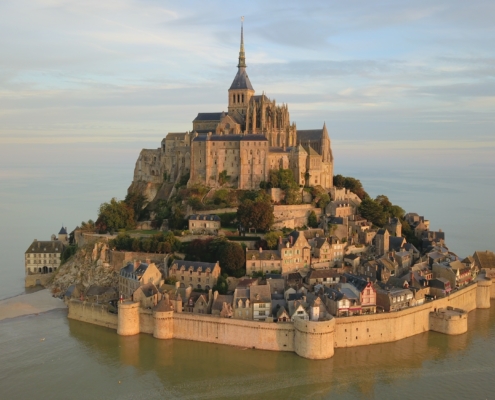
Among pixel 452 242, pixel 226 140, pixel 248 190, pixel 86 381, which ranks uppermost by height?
pixel 226 140

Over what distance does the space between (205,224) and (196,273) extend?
7285 mm

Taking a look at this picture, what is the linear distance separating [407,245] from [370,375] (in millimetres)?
17434

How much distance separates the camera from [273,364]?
28547 millimetres

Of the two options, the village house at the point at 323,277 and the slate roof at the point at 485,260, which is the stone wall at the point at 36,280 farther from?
the slate roof at the point at 485,260

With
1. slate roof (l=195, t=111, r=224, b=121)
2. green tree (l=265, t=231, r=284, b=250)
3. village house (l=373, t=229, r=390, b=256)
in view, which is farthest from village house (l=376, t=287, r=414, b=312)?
slate roof (l=195, t=111, r=224, b=121)

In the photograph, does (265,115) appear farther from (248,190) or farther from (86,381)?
(86,381)

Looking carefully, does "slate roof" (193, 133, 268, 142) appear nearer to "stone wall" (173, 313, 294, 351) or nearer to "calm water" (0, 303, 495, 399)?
"stone wall" (173, 313, 294, 351)

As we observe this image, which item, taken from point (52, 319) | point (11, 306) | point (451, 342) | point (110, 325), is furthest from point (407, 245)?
point (11, 306)

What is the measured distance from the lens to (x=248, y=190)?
47750 mm

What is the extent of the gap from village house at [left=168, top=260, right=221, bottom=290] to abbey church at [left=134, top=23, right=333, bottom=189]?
13120 mm

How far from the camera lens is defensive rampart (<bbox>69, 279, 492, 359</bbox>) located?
29094 mm

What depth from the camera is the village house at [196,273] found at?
117 feet

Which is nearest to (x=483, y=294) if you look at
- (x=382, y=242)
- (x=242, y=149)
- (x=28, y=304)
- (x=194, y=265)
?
(x=382, y=242)

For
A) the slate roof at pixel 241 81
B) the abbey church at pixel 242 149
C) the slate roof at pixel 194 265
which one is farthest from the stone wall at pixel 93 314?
the slate roof at pixel 241 81
